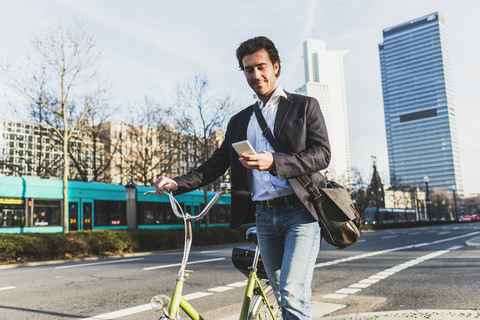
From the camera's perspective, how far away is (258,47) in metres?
2.61

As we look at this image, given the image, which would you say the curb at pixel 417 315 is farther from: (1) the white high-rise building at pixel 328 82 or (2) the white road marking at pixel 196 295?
(1) the white high-rise building at pixel 328 82

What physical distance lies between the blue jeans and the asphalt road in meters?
2.85

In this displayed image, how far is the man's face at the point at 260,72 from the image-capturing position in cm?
260

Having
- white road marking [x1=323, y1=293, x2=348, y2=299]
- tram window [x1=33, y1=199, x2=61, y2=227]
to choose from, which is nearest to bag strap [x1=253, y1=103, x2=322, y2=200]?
white road marking [x1=323, y1=293, x2=348, y2=299]

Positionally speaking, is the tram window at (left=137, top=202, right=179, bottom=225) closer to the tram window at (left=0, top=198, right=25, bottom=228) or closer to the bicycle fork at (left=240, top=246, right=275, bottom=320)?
the tram window at (left=0, top=198, right=25, bottom=228)

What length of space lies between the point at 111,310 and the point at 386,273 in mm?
5758

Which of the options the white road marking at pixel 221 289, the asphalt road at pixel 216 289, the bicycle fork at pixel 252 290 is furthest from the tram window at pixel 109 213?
the bicycle fork at pixel 252 290

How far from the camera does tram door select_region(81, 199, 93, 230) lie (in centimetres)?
1944

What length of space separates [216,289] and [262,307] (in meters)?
4.51

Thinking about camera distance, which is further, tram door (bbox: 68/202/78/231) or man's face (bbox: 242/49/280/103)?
tram door (bbox: 68/202/78/231)

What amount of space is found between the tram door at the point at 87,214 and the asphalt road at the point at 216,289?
9.37m

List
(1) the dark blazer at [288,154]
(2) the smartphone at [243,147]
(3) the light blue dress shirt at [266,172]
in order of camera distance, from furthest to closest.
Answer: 1. (3) the light blue dress shirt at [266,172]
2. (1) the dark blazer at [288,154]
3. (2) the smartphone at [243,147]

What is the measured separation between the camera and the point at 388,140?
13712 centimetres

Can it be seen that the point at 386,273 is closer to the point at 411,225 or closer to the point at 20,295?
the point at 20,295
